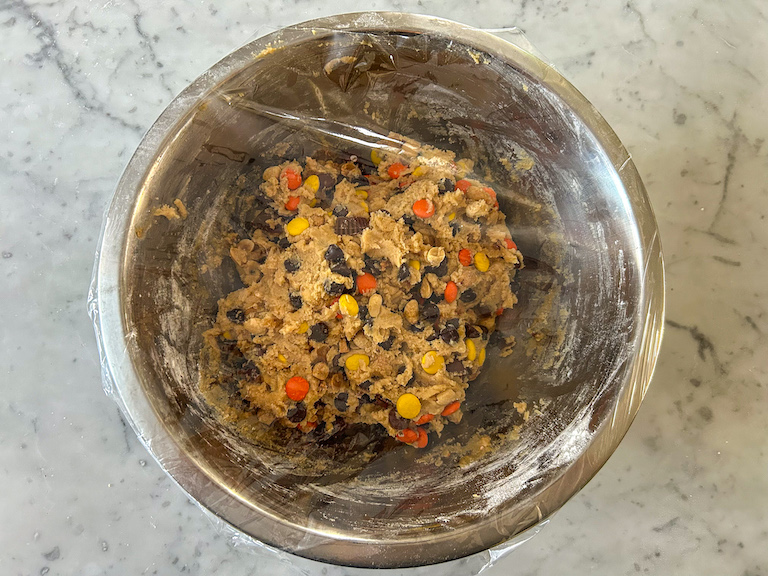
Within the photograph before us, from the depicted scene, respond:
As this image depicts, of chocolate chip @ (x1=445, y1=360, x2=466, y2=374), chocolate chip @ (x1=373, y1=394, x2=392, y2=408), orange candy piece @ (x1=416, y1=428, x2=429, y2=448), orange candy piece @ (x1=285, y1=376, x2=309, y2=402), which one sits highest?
chocolate chip @ (x1=445, y1=360, x2=466, y2=374)

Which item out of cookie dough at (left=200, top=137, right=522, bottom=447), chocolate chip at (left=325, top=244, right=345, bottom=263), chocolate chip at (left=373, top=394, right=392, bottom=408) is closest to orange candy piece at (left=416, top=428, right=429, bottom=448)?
cookie dough at (left=200, top=137, right=522, bottom=447)

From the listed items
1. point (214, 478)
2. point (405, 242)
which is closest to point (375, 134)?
point (405, 242)

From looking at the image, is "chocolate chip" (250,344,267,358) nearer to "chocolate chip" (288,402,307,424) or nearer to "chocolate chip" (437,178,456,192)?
"chocolate chip" (288,402,307,424)

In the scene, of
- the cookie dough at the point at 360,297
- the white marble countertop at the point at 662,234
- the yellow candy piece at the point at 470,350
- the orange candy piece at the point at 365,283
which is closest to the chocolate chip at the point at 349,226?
the cookie dough at the point at 360,297

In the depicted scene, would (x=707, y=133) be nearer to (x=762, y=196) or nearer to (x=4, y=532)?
(x=762, y=196)

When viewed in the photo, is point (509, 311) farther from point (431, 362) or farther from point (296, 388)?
point (296, 388)

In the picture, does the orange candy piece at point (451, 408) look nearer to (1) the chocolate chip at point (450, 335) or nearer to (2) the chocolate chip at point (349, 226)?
(1) the chocolate chip at point (450, 335)

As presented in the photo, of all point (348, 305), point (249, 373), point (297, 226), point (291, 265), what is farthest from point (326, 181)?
point (249, 373)
